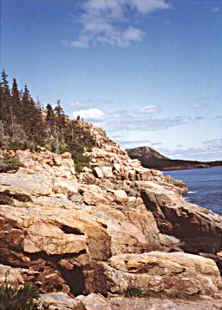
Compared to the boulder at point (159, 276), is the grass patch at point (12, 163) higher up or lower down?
higher up

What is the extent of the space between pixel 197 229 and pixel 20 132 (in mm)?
42722

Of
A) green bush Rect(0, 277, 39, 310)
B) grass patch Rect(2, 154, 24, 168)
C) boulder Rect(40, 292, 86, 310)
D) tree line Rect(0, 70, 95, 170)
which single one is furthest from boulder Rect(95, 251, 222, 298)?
tree line Rect(0, 70, 95, 170)

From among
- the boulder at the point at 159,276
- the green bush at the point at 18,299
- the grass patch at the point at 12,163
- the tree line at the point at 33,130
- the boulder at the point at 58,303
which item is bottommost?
the boulder at the point at 159,276

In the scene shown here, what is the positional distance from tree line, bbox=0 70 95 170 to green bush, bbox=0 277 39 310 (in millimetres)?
34262

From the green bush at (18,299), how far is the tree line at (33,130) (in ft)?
112

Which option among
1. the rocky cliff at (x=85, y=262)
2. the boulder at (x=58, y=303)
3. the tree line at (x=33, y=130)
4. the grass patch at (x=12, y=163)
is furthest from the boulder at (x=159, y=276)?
the tree line at (x=33, y=130)

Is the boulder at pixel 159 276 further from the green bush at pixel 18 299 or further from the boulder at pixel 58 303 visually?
the green bush at pixel 18 299

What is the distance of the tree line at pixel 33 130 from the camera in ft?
163

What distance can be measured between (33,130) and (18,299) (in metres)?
52.6

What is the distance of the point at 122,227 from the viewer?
20219 mm

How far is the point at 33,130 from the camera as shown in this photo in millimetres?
58094

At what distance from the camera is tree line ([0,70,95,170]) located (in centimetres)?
4961

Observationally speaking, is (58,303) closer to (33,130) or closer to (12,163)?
(12,163)

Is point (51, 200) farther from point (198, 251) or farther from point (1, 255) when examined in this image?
point (198, 251)
